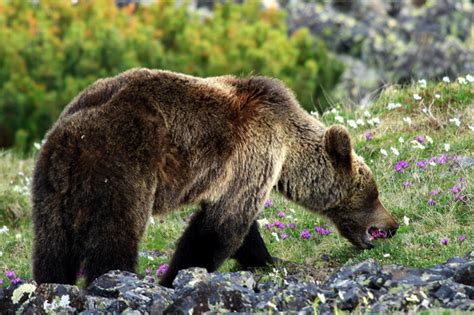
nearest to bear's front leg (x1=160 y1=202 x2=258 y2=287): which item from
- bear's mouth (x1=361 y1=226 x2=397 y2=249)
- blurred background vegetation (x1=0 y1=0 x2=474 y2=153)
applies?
bear's mouth (x1=361 y1=226 x2=397 y2=249)

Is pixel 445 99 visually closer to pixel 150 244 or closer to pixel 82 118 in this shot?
pixel 150 244

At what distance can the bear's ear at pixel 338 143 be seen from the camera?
842 centimetres

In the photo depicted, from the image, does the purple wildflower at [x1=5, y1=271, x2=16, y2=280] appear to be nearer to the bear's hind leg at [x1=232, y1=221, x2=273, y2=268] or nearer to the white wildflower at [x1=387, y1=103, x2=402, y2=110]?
the bear's hind leg at [x1=232, y1=221, x2=273, y2=268]

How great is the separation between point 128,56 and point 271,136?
1231cm

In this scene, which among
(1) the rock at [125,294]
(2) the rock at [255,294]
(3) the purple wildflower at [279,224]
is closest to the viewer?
(2) the rock at [255,294]

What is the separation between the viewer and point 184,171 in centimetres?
773

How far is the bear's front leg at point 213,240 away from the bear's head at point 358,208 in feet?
3.88

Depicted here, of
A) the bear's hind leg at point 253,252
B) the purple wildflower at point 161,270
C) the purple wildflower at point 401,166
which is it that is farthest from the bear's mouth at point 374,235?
the purple wildflower at point 161,270

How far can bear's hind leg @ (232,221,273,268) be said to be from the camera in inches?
342

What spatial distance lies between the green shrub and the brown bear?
33.3ft

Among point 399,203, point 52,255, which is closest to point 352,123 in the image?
point 399,203

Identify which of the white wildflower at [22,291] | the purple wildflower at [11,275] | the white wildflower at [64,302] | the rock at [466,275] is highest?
the white wildflower at [22,291]

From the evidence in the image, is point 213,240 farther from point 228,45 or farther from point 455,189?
point 228,45

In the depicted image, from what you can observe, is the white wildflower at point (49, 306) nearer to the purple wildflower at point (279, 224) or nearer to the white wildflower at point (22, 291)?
the white wildflower at point (22, 291)
